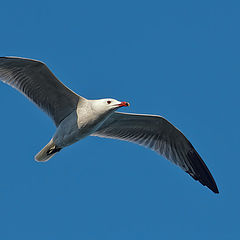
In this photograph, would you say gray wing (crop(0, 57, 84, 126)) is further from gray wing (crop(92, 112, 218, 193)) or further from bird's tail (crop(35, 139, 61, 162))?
gray wing (crop(92, 112, 218, 193))

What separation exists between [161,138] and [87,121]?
2334 millimetres

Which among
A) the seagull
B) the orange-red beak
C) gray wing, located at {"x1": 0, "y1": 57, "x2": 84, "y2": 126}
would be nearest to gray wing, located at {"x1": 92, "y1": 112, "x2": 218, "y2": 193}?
the seagull

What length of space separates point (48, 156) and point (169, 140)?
2.74 m

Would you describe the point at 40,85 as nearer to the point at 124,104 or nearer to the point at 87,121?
the point at 87,121

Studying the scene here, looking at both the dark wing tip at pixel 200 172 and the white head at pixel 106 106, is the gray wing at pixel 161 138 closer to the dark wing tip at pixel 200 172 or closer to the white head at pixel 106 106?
the dark wing tip at pixel 200 172

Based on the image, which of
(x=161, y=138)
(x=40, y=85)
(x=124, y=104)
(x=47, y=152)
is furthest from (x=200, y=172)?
(x=40, y=85)

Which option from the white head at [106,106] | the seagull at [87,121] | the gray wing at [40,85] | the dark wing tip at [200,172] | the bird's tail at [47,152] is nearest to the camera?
the white head at [106,106]

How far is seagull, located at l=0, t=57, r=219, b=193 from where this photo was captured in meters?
9.77

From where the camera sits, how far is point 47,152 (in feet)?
34.6

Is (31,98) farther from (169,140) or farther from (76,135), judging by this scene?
(169,140)

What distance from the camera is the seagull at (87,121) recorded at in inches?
385

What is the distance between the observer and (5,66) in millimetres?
10055

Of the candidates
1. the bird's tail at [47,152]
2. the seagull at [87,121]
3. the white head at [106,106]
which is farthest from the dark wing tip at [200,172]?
the bird's tail at [47,152]

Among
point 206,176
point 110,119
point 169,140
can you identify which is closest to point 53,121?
point 110,119
